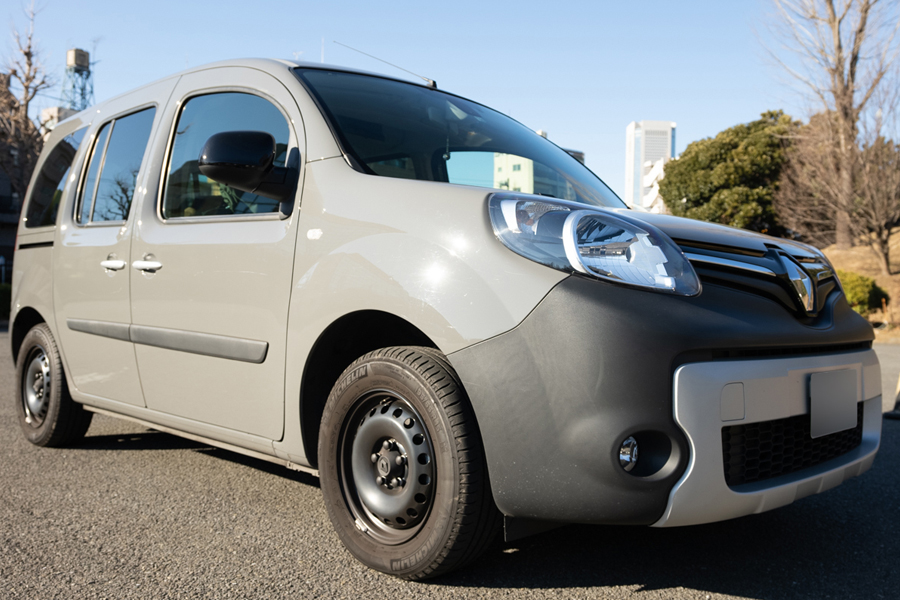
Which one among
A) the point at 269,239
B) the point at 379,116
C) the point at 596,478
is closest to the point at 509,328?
the point at 596,478

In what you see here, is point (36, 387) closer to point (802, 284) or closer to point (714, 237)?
point (714, 237)

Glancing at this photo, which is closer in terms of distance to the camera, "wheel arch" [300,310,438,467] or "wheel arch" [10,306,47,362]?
"wheel arch" [300,310,438,467]

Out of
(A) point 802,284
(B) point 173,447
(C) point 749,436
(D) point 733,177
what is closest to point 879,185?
(D) point 733,177

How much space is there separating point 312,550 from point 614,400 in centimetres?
122

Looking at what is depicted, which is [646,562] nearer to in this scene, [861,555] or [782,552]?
[782,552]

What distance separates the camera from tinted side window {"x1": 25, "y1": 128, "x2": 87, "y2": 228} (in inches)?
159

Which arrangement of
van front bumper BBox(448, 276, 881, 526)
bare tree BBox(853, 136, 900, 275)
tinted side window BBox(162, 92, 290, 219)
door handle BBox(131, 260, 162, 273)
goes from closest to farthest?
van front bumper BBox(448, 276, 881, 526) < tinted side window BBox(162, 92, 290, 219) < door handle BBox(131, 260, 162, 273) < bare tree BBox(853, 136, 900, 275)

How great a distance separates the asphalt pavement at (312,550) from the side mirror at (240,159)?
4.05ft

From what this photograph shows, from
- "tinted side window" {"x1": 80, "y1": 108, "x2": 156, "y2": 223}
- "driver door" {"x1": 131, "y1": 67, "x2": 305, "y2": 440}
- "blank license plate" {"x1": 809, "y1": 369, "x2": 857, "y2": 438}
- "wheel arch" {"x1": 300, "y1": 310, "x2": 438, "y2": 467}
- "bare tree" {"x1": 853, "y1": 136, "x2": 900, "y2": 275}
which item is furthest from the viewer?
"bare tree" {"x1": 853, "y1": 136, "x2": 900, "y2": 275}

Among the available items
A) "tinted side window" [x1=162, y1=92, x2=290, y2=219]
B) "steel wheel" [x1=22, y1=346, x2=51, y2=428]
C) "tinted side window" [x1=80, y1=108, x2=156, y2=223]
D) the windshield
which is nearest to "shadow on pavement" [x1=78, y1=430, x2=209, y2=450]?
"steel wheel" [x1=22, y1=346, x2=51, y2=428]

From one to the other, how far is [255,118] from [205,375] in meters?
1.02

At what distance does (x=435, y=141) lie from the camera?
9.36 ft

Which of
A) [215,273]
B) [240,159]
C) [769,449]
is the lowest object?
[769,449]

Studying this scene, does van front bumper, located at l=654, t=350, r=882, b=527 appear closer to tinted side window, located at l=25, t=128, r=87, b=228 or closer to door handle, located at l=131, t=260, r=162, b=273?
door handle, located at l=131, t=260, r=162, b=273
